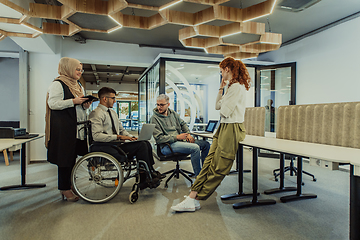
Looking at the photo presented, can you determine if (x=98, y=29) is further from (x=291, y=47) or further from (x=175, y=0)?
(x=291, y=47)

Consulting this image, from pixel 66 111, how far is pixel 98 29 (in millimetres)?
1847

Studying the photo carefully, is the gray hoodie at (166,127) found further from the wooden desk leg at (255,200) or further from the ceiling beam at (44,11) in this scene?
the ceiling beam at (44,11)

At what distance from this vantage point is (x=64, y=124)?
2.41 m

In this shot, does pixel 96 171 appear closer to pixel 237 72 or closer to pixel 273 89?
pixel 237 72

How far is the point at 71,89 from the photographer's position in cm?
252

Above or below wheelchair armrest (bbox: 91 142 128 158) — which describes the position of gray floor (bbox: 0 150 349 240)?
below

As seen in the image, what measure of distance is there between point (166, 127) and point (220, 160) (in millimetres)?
1195

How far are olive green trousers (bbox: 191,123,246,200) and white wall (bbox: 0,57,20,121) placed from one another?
626 cm

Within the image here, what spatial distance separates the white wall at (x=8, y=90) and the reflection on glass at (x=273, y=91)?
278 inches

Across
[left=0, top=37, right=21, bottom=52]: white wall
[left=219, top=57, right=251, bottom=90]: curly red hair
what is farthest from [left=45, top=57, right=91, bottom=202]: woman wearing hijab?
[left=0, top=37, right=21, bottom=52]: white wall

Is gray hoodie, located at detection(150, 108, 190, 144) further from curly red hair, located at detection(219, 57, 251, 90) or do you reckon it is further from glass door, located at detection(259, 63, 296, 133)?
glass door, located at detection(259, 63, 296, 133)

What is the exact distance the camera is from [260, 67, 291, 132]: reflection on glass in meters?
6.28

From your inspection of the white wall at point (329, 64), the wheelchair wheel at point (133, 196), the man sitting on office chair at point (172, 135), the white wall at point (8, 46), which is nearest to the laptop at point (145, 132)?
the man sitting on office chair at point (172, 135)

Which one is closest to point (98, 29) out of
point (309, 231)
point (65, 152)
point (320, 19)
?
point (65, 152)
